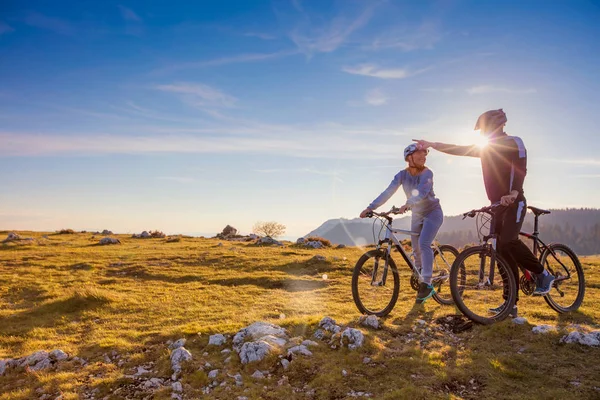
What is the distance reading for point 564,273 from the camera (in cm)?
902

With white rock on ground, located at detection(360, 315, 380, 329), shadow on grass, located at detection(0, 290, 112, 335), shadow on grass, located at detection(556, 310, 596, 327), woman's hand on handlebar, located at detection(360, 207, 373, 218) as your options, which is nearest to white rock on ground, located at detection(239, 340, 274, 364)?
white rock on ground, located at detection(360, 315, 380, 329)

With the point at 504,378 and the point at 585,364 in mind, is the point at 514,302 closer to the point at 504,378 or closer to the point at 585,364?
the point at 585,364

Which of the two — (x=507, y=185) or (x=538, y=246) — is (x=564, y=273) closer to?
(x=538, y=246)

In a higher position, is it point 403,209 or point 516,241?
point 403,209

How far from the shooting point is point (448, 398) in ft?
16.6

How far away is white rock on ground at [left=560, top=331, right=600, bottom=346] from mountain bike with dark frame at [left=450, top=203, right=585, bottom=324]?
1113 mm

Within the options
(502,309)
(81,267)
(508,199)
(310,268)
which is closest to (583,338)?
(502,309)

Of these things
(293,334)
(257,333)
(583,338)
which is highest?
(583,338)

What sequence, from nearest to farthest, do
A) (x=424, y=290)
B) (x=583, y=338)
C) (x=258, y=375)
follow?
(x=258, y=375), (x=583, y=338), (x=424, y=290)

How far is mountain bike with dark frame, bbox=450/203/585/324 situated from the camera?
24.7 ft

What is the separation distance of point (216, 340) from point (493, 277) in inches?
235

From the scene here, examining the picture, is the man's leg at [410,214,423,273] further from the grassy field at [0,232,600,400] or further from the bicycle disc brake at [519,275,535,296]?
the bicycle disc brake at [519,275,535,296]

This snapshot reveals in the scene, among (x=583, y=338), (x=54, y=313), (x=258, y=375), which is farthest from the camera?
(x=54, y=313)

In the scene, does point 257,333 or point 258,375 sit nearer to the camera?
point 258,375
